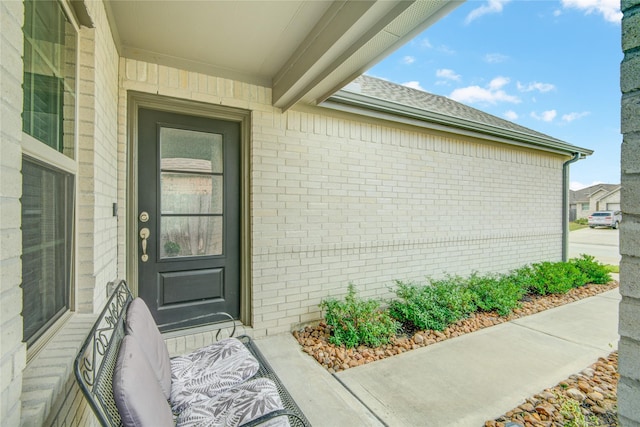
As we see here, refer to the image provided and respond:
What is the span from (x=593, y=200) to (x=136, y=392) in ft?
140

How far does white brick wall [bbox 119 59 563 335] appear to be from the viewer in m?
3.09

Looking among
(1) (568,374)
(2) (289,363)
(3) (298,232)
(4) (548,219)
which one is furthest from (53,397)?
(4) (548,219)

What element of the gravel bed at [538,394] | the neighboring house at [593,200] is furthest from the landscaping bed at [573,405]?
the neighboring house at [593,200]

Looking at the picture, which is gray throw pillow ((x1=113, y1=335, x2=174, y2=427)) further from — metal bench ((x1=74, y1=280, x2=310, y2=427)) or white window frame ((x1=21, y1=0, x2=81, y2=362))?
white window frame ((x1=21, y1=0, x2=81, y2=362))

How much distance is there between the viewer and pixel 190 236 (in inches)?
116

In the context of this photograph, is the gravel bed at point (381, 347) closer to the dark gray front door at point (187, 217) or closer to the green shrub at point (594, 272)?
the dark gray front door at point (187, 217)

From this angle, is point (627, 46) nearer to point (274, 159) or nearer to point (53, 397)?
point (53, 397)

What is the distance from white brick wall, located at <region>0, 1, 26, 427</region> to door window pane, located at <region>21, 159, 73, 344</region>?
34cm

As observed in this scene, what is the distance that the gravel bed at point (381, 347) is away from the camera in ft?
8.86

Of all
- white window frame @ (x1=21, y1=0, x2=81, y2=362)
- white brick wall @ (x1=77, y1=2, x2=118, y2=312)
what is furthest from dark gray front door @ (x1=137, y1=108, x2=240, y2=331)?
white window frame @ (x1=21, y1=0, x2=81, y2=362)

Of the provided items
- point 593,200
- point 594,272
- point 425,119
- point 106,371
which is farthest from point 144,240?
point 593,200

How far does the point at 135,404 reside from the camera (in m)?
0.91

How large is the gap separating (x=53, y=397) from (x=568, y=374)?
3385mm

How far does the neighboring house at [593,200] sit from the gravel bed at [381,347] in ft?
112
